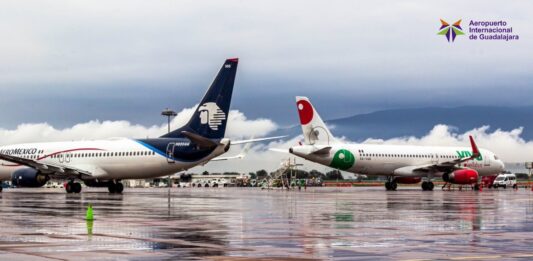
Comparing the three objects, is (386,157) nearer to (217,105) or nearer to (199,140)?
(217,105)

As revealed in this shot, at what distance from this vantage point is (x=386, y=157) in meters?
81.3

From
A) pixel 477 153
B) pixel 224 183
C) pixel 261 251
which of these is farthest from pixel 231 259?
pixel 224 183

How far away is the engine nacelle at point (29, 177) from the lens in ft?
210

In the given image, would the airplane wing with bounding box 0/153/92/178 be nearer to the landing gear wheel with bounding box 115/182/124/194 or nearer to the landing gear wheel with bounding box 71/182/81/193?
the landing gear wheel with bounding box 71/182/81/193

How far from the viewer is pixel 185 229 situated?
22.7 m

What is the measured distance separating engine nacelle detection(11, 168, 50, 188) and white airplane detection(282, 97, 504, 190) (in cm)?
2548

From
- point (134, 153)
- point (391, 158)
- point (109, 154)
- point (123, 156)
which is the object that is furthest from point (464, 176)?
point (109, 154)

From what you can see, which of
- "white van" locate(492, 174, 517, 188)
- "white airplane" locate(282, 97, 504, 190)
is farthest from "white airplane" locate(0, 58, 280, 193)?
"white van" locate(492, 174, 517, 188)

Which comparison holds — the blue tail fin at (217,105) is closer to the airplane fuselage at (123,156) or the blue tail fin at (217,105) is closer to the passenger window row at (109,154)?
the airplane fuselage at (123,156)

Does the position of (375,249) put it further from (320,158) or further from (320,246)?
(320,158)

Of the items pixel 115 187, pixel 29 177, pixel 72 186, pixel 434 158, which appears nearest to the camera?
pixel 29 177

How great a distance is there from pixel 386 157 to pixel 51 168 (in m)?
34.5

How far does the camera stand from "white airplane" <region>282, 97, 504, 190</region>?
77688 millimetres

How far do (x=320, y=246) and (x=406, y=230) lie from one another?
17.8 ft
